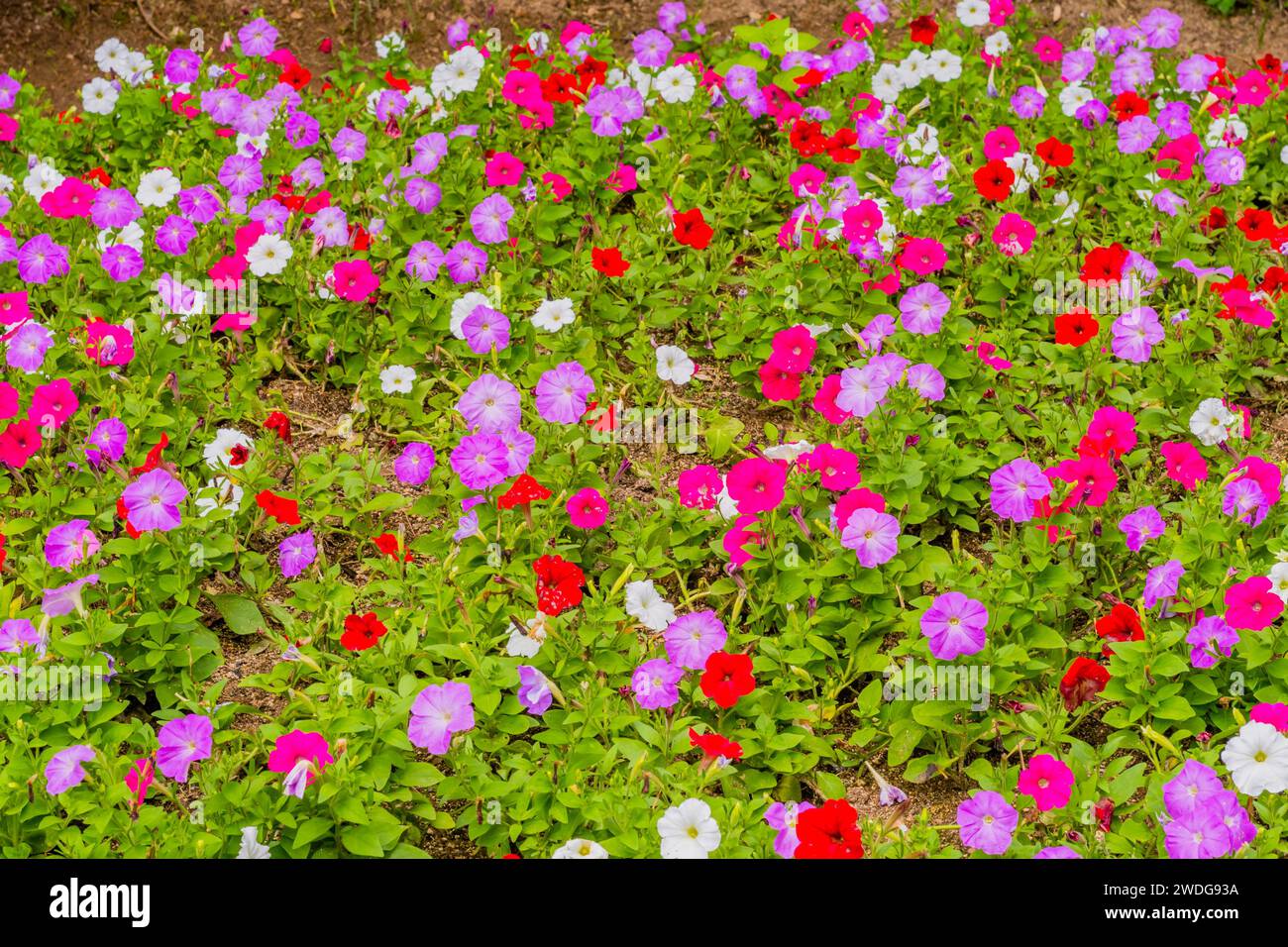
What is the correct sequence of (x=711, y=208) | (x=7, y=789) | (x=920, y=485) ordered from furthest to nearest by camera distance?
(x=711, y=208) → (x=920, y=485) → (x=7, y=789)

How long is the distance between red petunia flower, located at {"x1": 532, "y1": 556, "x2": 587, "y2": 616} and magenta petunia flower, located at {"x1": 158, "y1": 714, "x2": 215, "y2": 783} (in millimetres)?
921

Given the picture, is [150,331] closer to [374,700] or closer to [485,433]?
[485,433]

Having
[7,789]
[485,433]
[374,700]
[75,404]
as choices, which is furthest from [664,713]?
[75,404]

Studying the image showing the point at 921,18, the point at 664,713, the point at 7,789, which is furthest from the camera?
the point at 921,18

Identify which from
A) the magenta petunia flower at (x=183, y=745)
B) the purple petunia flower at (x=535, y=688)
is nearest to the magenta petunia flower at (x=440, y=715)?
the purple petunia flower at (x=535, y=688)

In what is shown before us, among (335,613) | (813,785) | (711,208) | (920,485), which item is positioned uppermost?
(711,208)

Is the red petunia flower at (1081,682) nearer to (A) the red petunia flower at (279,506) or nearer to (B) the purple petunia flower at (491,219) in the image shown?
(A) the red petunia flower at (279,506)

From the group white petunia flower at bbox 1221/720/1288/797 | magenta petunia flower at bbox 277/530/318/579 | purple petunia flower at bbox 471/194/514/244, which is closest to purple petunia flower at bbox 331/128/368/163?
purple petunia flower at bbox 471/194/514/244

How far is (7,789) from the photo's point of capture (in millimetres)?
3646

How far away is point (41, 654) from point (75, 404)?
3.03 ft

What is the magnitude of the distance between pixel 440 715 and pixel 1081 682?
166 cm

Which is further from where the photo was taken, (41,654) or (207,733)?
(41,654)

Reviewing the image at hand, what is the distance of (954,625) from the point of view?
3.89 meters

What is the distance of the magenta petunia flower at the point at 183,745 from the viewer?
145 inches
